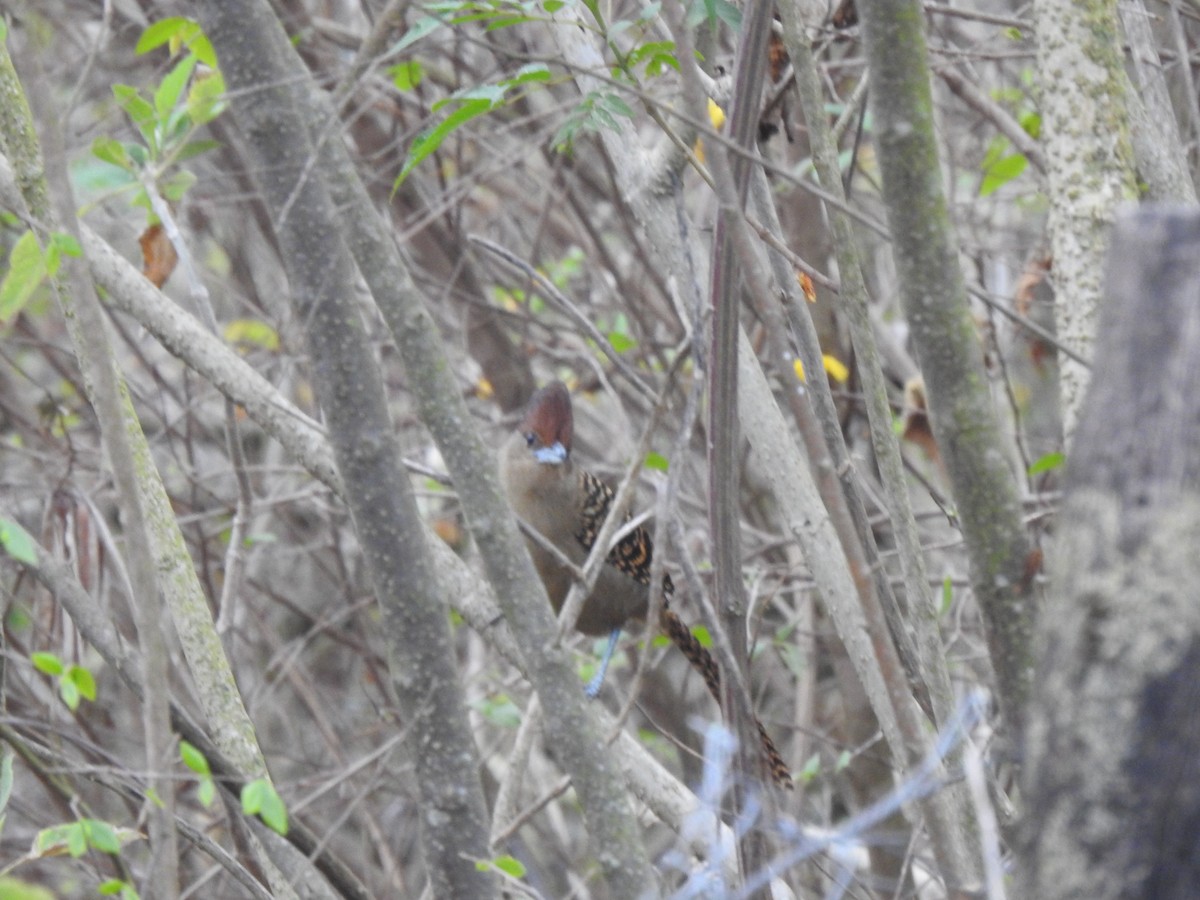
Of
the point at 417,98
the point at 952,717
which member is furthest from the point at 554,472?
the point at 952,717

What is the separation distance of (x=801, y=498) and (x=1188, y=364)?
123cm

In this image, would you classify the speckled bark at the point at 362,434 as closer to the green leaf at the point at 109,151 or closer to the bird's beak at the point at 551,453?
the green leaf at the point at 109,151

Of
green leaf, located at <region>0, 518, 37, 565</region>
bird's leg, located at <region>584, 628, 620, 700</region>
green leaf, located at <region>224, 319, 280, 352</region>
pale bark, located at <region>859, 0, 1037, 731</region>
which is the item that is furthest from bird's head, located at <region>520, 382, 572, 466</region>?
pale bark, located at <region>859, 0, 1037, 731</region>

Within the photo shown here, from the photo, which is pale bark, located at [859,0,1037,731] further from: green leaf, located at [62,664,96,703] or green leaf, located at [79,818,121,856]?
green leaf, located at [62,664,96,703]

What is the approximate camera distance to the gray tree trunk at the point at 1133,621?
993 mm

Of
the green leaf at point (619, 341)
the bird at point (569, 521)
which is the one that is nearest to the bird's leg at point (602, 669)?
the bird at point (569, 521)

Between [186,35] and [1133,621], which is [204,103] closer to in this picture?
[186,35]

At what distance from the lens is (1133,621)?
101 centimetres

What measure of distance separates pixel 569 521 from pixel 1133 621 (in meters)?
3.02

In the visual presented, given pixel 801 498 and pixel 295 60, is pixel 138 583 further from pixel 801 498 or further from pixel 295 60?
pixel 801 498

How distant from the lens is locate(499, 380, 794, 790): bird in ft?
12.5

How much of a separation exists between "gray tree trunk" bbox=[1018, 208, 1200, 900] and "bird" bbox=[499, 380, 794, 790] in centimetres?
262

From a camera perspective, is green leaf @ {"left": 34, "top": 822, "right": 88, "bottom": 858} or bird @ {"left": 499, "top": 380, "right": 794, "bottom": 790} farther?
bird @ {"left": 499, "top": 380, "right": 794, "bottom": 790}

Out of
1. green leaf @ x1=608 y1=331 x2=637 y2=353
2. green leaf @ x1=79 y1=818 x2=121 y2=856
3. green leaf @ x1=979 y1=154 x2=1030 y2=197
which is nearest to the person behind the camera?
green leaf @ x1=79 y1=818 x2=121 y2=856
